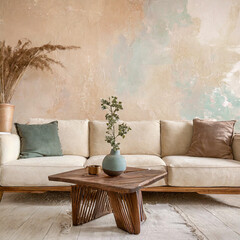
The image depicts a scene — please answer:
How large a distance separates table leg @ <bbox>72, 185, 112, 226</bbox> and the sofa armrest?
88 cm

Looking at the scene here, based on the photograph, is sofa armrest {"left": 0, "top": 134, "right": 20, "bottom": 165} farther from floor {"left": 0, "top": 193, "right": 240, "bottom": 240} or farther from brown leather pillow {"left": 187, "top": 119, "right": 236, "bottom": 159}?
brown leather pillow {"left": 187, "top": 119, "right": 236, "bottom": 159}

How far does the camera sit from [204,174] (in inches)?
92.3

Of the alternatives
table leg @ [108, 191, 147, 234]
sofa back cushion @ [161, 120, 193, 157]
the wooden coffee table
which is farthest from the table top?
sofa back cushion @ [161, 120, 193, 157]

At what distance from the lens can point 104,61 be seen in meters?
3.55

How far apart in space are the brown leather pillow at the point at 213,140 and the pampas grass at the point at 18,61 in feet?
6.74

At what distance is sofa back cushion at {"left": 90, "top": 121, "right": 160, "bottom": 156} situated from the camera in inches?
119

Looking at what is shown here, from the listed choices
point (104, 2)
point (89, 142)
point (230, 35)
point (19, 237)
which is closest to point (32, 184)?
point (19, 237)

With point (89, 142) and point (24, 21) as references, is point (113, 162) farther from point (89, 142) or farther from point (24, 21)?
point (24, 21)

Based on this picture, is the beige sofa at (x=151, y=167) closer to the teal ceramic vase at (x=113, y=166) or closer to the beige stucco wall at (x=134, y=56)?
the teal ceramic vase at (x=113, y=166)

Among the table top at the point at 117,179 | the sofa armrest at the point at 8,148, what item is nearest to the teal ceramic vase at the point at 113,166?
the table top at the point at 117,179

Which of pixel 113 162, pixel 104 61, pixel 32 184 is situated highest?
pixel 104 61

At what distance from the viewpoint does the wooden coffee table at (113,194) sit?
1.59m

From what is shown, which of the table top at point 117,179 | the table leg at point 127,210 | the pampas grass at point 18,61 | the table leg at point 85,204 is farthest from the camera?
the pampas grass at point 18,61

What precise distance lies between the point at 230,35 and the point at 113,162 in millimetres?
2785
